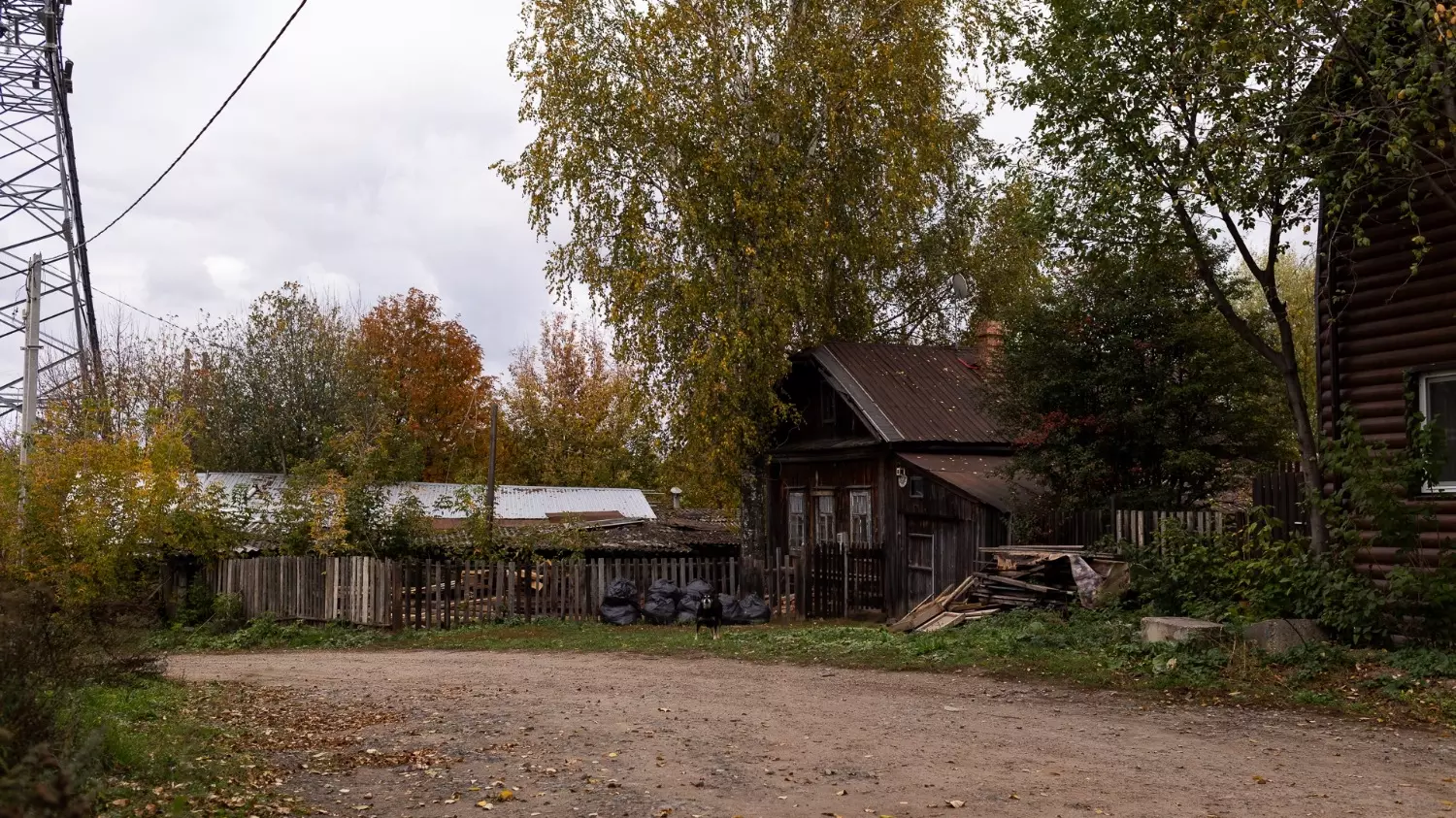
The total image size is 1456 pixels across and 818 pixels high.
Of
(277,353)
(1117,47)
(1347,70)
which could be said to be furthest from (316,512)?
(277,353)

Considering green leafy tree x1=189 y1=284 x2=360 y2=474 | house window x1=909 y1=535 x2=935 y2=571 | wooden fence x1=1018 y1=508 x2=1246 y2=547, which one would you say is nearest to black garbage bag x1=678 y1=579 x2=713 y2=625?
house window x1=909 y1=535 x2=935 y2=571

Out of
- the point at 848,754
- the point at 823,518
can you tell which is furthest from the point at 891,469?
the point at 848,754

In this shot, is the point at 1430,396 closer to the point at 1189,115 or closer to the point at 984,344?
the point at 1189,115

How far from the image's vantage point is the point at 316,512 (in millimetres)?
23906

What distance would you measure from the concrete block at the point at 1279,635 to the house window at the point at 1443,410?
201 centimetres

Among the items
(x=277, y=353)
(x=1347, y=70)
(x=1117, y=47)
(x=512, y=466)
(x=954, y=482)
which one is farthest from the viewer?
(x=512, y=466)

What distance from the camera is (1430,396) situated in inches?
536

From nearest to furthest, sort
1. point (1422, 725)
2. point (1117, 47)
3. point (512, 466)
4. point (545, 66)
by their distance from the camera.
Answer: point (1422, 725) < point (1117, 47) < point (545, 66) < point (512, 466)

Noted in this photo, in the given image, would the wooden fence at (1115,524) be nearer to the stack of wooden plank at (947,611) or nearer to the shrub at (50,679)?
the stack of wooden plank at (947,611)

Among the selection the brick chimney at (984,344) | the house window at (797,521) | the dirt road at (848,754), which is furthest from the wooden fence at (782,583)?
the dirt road at (848,754)

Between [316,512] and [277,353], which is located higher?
[277,353]

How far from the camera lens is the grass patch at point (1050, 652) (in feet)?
37.9

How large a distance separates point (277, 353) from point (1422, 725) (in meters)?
40.2

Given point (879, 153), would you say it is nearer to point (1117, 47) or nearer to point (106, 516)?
point (1117, 47)
